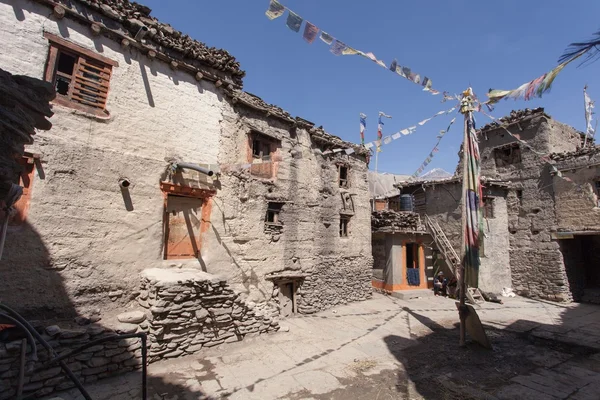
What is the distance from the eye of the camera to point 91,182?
8.32m

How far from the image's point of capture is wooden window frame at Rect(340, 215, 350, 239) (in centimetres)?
1593

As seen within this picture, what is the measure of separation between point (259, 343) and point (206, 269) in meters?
3.17

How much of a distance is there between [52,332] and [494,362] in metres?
11.0

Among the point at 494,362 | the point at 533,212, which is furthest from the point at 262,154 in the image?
the point at 533,212

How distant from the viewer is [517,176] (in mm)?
19891

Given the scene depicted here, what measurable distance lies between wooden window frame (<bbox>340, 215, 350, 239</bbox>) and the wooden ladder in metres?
6.46

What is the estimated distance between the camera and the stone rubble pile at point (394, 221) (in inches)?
712

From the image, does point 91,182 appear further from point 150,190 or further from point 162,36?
point 162,36

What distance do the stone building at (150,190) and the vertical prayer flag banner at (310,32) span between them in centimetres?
495

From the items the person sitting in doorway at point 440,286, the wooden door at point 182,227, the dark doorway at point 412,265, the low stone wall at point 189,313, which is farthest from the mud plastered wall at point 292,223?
the person sitting in doorway at point 440,286

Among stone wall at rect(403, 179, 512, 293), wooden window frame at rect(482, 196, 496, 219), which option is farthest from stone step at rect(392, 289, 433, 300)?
wooden window frame at rect(482, 196, 496, 219)


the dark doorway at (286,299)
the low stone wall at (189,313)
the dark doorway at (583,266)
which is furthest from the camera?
the dark doorway at (583,266)

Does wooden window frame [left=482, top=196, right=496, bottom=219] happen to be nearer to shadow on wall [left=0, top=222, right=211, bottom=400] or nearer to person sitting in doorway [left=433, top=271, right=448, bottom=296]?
person sitting in doorway [left=433, top=271, right=448, bottom=296]

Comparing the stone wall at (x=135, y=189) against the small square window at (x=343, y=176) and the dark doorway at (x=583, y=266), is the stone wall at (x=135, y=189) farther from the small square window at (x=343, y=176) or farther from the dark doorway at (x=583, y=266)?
the dark doorway at (x=583, y=266)
